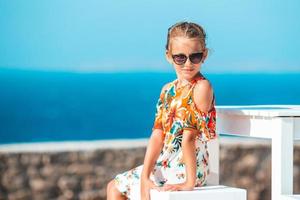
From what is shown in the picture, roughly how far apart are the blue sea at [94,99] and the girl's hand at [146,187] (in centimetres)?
370

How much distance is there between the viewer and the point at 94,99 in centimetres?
822

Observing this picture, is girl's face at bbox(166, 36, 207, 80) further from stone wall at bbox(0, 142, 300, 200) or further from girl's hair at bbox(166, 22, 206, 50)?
stone wall at bbox(0, 142, 300, 200)

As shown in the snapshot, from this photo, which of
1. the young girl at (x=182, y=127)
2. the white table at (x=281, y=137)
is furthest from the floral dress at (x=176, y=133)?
the white table at (x=281, y=137)

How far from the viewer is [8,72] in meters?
7.05

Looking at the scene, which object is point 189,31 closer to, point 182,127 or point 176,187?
point 182,127

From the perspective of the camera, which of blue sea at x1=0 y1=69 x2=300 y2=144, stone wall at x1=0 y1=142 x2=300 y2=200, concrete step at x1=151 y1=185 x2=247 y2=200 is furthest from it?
blue sea at x1=0 y1=69 x2=300 y2=144

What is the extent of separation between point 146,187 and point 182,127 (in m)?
0.29

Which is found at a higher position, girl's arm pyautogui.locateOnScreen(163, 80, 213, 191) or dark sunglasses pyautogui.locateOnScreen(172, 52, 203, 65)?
dark sunglasses pyautogui.locateOnScreen(172, 52, 203, 65)

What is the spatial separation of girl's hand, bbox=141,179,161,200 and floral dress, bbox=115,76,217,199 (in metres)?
0.07

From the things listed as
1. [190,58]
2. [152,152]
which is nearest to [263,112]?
[190,58]

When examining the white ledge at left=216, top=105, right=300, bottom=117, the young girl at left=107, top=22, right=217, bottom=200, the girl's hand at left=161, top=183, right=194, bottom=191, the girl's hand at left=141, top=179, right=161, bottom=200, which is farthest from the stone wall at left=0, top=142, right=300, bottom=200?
the girl's hand at left=161, top=183, right=194, bottom=191

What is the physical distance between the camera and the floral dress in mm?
3447

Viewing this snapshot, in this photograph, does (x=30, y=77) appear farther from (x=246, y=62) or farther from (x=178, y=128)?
(x=178, y=128)

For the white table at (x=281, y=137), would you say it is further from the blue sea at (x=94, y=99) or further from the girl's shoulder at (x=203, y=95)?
the blue sea at (x=94, y=99)
